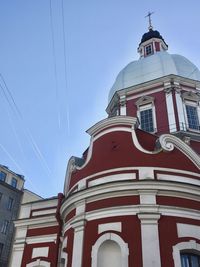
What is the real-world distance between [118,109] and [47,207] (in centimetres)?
813

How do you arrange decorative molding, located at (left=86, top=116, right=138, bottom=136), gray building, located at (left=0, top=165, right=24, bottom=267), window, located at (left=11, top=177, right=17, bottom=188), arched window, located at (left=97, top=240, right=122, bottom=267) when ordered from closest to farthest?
arched window, located at (left=97, top=240, right=122, bottom=267), decorative molding, located at (left=86, top=116, right=138, bottom=136), gray building, located at (left=0, top=165, right=24, bottom=267), window, located at (left=11, top=177, right=17, bottom=188)

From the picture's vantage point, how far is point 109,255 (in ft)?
40.0

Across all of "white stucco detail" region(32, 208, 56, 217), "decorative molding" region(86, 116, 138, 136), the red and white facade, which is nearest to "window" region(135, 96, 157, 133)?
the red and white facade

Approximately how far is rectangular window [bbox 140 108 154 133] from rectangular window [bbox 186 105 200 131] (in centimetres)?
225

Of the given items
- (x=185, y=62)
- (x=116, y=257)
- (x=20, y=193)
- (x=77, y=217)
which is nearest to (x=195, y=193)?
(x=116, y=257)

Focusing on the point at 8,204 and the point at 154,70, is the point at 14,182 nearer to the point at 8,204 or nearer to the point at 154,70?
the point at 8,204

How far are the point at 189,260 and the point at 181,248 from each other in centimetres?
62

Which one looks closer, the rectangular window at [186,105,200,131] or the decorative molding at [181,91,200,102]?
the rectangular window at [186,105,200,131]

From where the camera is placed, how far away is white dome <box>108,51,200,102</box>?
21.9m

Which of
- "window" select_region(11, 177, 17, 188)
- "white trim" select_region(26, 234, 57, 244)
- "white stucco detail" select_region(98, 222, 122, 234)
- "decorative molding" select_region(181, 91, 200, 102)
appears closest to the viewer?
"white stucco detail" select_region(98, 222, 122, 234)

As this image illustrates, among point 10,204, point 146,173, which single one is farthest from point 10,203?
point 146,173

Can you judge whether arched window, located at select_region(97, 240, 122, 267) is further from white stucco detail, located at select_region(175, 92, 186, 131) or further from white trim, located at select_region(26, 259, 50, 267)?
white stucco detail, located at select_region(175, 92, 186, 131)

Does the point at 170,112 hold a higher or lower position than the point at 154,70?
lower

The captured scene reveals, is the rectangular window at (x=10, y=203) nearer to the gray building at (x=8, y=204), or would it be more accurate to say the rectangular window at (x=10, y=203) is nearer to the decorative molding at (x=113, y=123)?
the gray building at (x=8, y=204)
